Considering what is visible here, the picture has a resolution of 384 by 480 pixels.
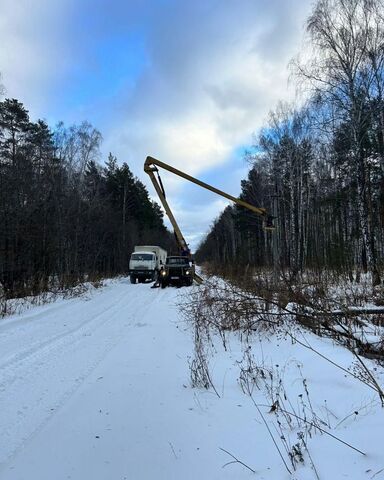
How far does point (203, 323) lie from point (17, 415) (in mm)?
5302

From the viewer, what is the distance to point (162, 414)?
4496mm

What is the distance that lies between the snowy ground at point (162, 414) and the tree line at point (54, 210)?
30.5 ft

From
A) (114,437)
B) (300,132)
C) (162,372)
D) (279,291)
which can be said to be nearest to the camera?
(114,437)

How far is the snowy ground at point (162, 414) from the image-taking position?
328 cm

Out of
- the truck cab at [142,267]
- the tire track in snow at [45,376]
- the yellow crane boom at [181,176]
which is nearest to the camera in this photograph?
the tire track in snow at [45,376]

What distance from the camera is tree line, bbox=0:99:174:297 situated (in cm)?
1612

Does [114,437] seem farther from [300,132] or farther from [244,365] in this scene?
[300,132]

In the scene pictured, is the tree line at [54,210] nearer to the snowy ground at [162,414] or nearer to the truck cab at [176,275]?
the truck cab at [176,275]

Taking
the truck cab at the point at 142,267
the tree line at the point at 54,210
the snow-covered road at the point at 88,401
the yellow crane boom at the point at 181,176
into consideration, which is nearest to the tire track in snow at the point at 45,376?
the snow-covered road at the point at 88,401

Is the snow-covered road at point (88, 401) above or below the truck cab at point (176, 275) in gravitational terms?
below

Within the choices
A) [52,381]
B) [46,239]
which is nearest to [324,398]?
[52,381]

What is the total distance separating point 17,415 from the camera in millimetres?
4441

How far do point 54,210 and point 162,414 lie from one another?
18391 millimetres

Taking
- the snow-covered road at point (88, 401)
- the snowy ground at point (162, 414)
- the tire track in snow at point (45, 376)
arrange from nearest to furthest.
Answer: the snowy ground at point (162, 414), the snow-covered road at point (88, 401), the tire track in snow at point (45, 376)
